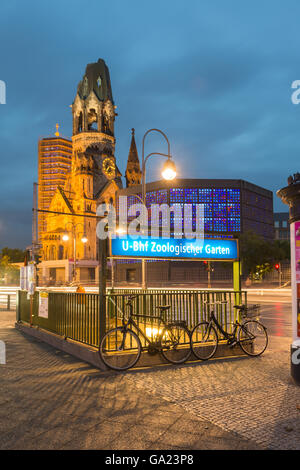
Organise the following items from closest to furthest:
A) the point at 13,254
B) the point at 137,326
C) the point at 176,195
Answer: the point at 137,326, the point at 176,195, the point at 13,254

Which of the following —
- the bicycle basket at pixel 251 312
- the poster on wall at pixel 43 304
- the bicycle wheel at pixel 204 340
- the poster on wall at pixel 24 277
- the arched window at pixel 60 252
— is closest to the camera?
the bicycle wheel at pixel 204 340

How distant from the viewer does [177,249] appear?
938 cm

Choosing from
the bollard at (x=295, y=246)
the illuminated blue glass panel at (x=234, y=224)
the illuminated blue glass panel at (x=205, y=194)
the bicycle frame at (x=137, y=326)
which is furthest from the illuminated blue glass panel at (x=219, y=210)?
the bollard at (x=295, y=246)

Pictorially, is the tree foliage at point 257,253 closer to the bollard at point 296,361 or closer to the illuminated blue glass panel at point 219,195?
the illuminated blue glass panel at point 219,195

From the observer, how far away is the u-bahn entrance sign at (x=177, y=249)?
851 cm

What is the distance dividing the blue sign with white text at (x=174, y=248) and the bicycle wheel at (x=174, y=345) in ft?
5.52

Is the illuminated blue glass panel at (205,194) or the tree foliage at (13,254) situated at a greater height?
the illuminated blue glass panel at (205,194)

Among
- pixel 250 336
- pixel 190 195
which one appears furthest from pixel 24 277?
pixel 190 195

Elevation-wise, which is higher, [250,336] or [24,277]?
[24,277]

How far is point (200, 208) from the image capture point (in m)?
79.4

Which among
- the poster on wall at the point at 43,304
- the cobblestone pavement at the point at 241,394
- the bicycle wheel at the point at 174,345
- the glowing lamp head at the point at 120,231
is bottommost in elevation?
the cobblestone pavement at the point at 241,394

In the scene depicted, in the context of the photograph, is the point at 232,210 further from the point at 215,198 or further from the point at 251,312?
the point at 251,312

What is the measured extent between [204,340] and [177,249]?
6.99 ft
